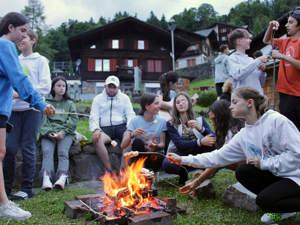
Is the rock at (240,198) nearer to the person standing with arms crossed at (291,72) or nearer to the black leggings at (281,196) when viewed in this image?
the black leggings at (281,196)

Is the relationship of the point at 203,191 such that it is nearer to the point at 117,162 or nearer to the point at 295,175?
the point at 295,175

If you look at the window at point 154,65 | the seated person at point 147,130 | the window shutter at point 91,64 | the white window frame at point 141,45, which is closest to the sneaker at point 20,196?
the seated person at point 147,130

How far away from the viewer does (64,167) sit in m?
5.99

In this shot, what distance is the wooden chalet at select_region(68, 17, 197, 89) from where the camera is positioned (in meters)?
41.3

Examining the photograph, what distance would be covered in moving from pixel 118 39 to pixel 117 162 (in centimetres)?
3817

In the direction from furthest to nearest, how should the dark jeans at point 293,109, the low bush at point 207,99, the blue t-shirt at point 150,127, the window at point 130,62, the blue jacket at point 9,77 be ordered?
the window at point 130,62 → the low bush at point 207,99 → the blue t-shirt at point 150,127 → the dark jeans at point 293,109 → the blue jacket at point 9,77

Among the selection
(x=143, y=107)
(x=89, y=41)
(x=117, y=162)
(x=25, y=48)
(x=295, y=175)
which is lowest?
(x=117, y=162)

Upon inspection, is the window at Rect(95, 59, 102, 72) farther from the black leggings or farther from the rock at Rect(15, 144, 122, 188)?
the black leggings

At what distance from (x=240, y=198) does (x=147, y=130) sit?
6.45ft

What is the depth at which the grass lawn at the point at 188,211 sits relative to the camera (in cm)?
398

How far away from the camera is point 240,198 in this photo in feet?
14.7

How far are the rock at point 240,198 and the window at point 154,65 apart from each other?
40.7 m

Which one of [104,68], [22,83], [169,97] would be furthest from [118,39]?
[22,83]

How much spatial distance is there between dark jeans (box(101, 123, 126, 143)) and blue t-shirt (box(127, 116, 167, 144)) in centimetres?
61
